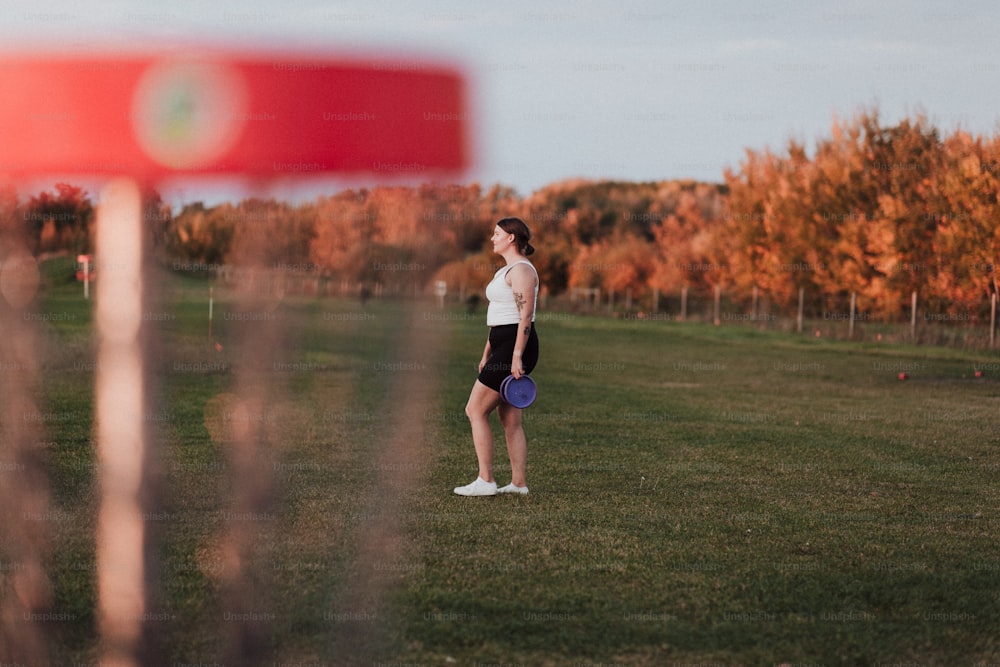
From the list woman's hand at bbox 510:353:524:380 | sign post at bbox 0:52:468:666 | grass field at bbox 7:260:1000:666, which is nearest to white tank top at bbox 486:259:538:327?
woman's hand at bbox 510:353:524:380

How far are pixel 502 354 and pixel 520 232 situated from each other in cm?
84

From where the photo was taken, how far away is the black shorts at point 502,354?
7.52 m

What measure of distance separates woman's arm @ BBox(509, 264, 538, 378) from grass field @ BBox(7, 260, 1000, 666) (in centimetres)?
99

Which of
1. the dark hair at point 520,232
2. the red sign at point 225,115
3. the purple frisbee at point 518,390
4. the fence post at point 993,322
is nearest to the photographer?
the red sign at point 225,115

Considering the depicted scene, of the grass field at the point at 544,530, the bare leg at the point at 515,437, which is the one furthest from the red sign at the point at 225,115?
the bare leg at the point at 515,437

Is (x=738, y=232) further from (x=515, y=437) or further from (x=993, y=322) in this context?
(x=515, y=437)

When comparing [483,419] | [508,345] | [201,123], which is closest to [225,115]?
[201,123]

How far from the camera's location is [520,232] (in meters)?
7.43

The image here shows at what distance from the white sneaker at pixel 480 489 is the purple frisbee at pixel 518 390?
650mm

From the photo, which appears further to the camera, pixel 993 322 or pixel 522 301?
pixel 993 322

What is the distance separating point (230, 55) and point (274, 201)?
0.29 m

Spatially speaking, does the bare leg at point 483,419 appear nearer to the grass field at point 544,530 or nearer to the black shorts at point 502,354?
the black shorts at point 502,354

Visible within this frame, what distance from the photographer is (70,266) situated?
2334 millimetres

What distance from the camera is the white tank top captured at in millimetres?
7395
